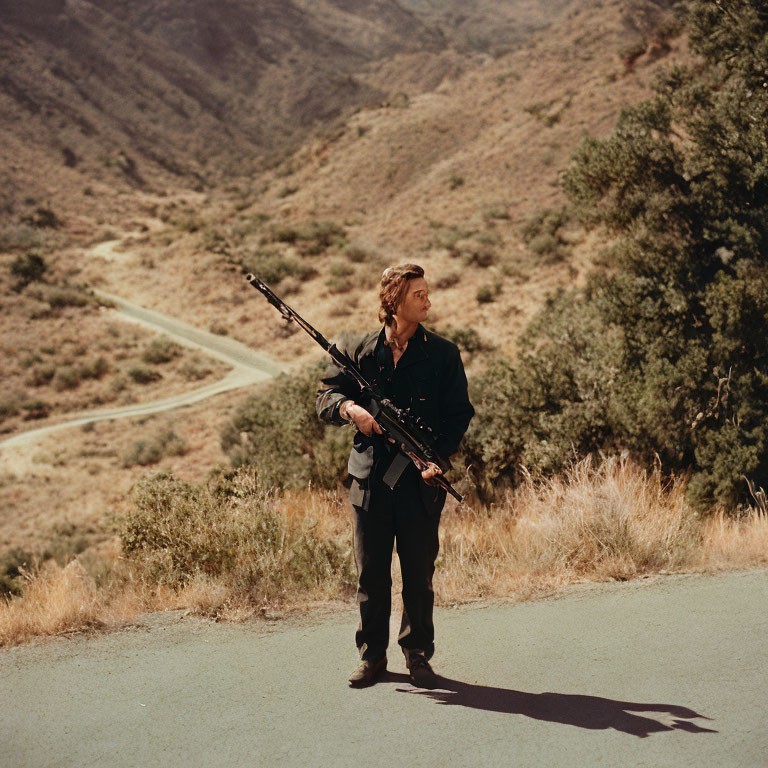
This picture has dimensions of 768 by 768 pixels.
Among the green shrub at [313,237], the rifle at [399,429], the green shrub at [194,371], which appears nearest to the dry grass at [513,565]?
the rifle at [399,429]

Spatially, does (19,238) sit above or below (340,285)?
above

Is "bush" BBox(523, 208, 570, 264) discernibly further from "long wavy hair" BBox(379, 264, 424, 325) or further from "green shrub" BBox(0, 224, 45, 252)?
"green shrub" BBox(0, 224, 45, 252)


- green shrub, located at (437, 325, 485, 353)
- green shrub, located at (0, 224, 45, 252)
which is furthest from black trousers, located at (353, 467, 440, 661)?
green shrub, located at (0, 224, 45, 252)

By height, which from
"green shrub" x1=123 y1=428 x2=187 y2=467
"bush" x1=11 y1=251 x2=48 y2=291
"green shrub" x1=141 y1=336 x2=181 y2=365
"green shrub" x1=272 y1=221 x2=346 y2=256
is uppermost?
"green shrub" x1=272 y1=221 x2=346 y2=256

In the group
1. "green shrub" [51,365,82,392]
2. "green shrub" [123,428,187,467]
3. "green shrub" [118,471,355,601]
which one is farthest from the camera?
"green shrub" [51,365,82,392]

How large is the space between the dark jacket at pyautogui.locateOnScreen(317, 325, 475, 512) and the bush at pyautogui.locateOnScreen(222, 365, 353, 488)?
13.3 feet

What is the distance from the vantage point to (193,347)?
26750 mm

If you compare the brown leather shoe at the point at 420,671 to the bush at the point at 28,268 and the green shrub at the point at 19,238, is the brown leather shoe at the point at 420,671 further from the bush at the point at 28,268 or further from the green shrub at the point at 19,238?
the green shrub at the point at 19,238

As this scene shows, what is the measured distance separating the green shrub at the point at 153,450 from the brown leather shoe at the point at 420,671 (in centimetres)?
1511

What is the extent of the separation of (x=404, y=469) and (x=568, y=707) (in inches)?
57.4

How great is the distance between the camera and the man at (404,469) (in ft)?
11.9

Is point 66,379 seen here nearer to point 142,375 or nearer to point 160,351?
point 142,375

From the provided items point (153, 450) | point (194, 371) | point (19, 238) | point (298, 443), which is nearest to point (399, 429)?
point (298, 443)

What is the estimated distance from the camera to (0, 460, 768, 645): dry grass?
4672mm
